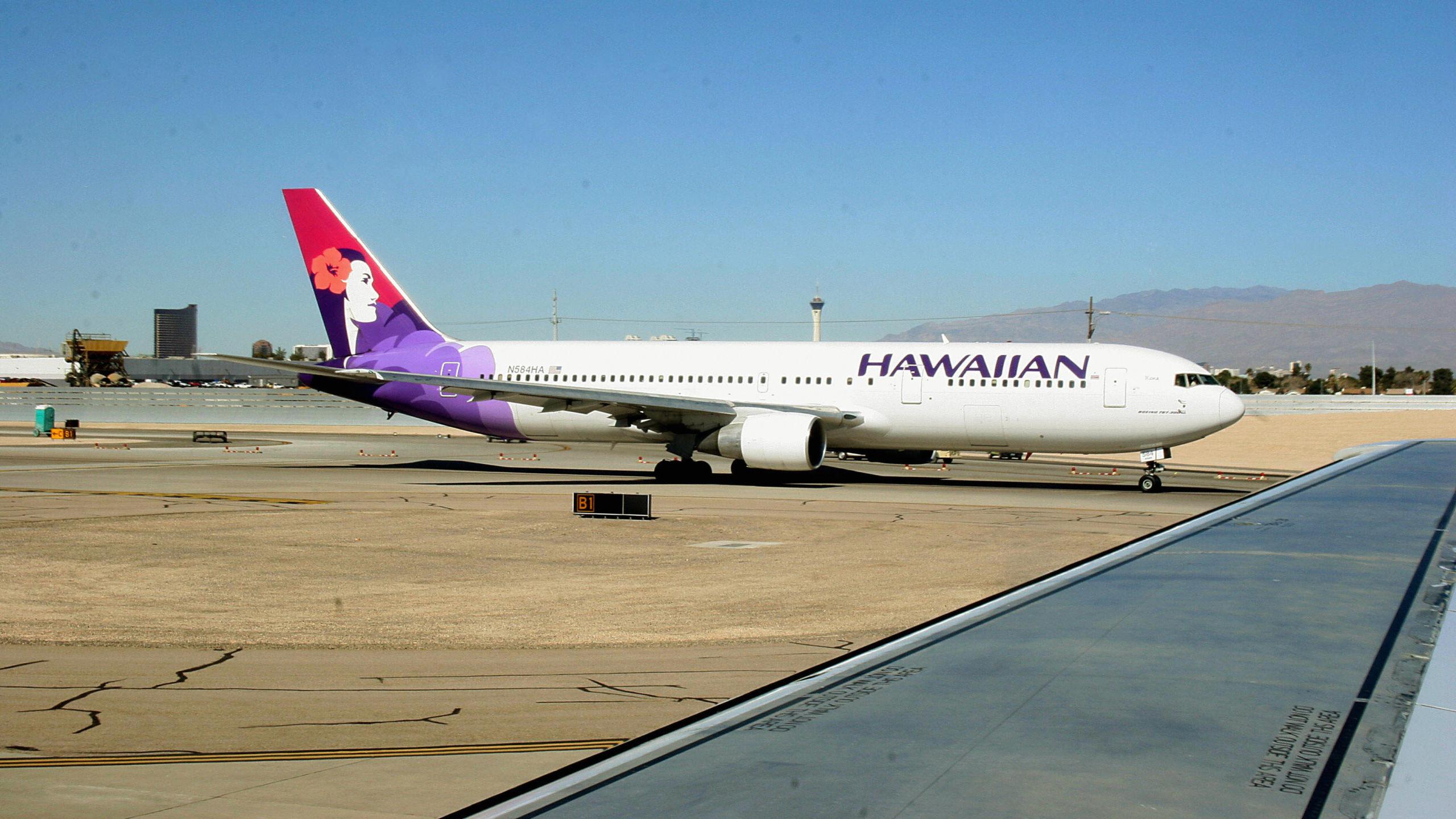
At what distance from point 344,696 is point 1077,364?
22.0 m

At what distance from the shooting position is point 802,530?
19.5 m

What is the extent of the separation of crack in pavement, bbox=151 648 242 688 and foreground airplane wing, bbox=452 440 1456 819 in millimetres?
6959

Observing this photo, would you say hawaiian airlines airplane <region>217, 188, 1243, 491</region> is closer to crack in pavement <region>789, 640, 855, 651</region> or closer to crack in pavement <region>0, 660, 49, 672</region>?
crack in pavement <region>789, 640, 855, 651</region>

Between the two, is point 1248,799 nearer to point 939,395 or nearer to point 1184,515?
point 1184,515

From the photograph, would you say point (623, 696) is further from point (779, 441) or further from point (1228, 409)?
point (1228, 409)

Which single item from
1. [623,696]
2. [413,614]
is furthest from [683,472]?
[623,696]

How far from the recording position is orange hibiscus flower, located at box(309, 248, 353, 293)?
33188mm

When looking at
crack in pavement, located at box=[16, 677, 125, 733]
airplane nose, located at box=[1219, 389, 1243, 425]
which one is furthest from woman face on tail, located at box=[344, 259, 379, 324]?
crack in pavement, located at box=[16, 677, 125, 733]

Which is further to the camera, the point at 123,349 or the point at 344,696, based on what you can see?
the point at 123,349

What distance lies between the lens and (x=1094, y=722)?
3.21m

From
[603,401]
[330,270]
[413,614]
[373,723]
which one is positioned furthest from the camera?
[330,270]

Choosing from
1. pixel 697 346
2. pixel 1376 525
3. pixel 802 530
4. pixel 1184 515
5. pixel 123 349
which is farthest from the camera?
pixel 123 349

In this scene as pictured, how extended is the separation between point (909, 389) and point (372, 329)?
52.2 ft

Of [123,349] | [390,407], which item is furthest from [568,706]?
[123,349]
